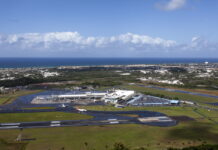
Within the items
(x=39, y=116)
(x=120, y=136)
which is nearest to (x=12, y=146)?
(x=120, y=136)

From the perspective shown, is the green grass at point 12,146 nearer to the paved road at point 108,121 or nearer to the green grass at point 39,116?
the paved road at point 108,121

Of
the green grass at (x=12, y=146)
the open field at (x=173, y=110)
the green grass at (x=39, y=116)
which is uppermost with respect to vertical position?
the green grass at (x=39, y=116)

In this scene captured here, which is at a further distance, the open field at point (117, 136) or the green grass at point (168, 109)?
the green grass at point (168, 109)

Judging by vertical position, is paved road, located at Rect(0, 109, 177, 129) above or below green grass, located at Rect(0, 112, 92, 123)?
below

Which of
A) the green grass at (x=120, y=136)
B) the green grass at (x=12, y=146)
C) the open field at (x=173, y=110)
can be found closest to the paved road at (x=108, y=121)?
the green grass at (x=120, y=136)

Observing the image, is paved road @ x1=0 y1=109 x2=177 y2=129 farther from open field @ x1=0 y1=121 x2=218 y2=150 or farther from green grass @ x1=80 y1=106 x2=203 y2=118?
green grass @ x1=80 y1=106 x2=203 y2=118

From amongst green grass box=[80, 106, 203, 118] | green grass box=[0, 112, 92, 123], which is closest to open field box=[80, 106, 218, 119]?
green grass box=[80, 106, 203, 118]

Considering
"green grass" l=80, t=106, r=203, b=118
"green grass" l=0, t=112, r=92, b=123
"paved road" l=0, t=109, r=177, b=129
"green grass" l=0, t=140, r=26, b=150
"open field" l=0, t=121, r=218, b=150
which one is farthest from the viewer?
"green grass" l=80, t=106, r=203, b=118

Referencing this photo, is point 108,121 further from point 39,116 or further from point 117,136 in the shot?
point 39,116

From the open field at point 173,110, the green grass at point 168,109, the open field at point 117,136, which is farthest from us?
the green grass at point 168,109
